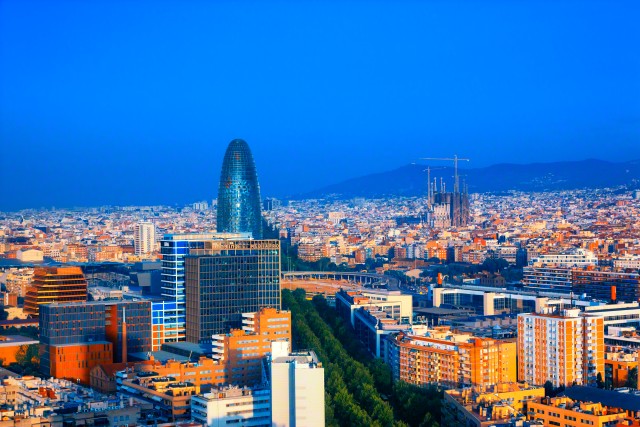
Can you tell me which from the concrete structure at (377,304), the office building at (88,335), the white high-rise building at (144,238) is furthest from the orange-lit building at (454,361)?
the white high-rise building at (144,238)

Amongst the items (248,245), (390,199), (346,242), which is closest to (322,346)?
(248,245)

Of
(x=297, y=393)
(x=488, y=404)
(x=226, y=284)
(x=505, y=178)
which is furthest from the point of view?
(x=505, y=178)

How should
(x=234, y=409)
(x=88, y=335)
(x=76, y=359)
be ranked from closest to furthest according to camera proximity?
1. (x=234, y=409)
2. (x=76, y=359)
3. (x=88, y=335)

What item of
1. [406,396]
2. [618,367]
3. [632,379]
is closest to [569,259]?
[618,367]

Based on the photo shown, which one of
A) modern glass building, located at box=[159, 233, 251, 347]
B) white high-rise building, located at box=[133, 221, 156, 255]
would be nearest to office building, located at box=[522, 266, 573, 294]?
modern glass building, located at box=[159, 233, 251, 347]

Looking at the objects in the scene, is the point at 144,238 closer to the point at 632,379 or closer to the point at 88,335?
the point at 88,335

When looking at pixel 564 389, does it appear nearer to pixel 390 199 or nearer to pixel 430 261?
pixel 430 261

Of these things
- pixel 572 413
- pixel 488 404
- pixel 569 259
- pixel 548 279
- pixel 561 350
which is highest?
pixel 569 259

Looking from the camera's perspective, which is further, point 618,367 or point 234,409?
point 618,367
